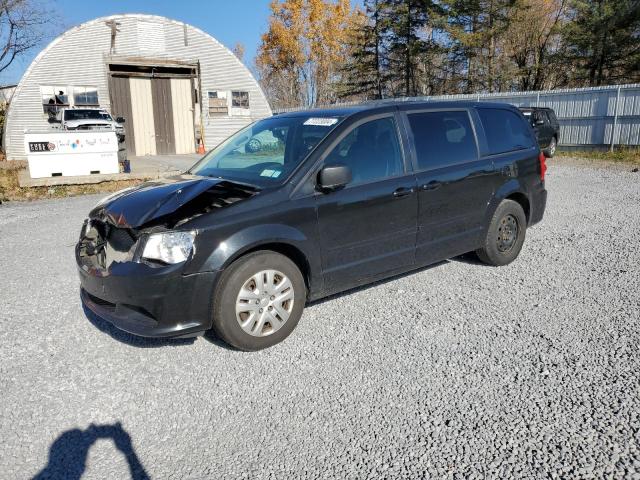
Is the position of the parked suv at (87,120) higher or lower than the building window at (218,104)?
lower

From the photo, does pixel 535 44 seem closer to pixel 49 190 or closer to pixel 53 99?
pixel 53 99

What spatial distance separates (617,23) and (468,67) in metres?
11.1

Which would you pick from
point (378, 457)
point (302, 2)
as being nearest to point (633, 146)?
point (378, 457)

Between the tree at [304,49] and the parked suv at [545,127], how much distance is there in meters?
29.0

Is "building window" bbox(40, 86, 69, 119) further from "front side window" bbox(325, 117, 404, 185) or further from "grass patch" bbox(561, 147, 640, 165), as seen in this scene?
"grass patch" bbox(561, 147, 640, 165)

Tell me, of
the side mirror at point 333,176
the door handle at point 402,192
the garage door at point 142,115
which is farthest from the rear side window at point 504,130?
the garage door at point 142,115

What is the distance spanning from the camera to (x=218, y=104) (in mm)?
22016

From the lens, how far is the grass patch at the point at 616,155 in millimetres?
16084

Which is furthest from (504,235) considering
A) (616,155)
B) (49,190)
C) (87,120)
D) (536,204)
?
(87,120)

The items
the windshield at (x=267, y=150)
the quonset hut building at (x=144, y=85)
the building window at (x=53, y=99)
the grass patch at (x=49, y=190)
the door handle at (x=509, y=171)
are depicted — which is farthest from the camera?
the building window at (x=53, y=99)

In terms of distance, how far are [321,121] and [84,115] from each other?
15822 mm

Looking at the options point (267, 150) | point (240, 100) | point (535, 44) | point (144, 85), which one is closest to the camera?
point (267, 150)

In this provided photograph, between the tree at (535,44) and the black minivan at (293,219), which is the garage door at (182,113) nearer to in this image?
the black minivan at (293,219)

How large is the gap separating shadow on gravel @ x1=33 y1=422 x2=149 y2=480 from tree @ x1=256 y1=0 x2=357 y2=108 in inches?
1738
